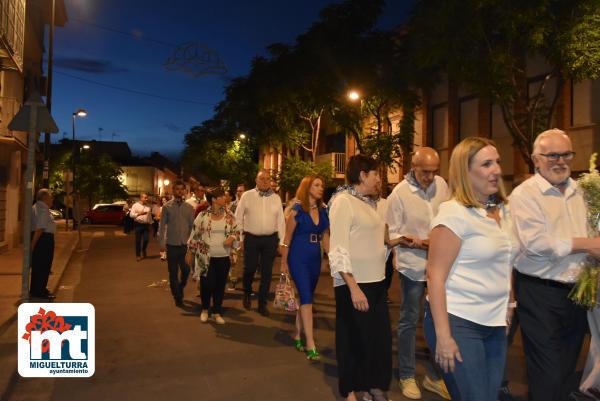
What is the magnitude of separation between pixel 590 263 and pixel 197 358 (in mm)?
4002

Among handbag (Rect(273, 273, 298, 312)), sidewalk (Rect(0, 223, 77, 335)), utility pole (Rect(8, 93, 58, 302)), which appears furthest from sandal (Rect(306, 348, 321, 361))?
utility pole (Rect(8, 93, 58, 302))

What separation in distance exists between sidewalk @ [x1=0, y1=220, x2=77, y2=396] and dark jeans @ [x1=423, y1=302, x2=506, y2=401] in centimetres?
394

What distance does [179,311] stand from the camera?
28.3ft

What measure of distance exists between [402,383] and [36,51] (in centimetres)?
2526

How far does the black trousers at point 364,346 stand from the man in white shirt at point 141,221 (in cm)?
1224

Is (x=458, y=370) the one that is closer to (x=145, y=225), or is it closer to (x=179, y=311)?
(x=179, y=311)

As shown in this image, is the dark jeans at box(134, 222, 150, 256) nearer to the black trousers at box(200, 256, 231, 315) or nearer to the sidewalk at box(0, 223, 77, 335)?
the sidewalk at box(0, 223, 77, 335)

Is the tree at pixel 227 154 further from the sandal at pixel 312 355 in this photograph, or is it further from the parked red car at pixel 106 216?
the sandal at pixel 312 355

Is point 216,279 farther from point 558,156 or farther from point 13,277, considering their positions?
point 13,277

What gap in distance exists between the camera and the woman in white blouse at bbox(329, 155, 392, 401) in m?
4.41

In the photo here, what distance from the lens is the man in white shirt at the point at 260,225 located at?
8.74m

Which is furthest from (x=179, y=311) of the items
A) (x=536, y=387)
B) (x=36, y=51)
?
(x=36, y=51)

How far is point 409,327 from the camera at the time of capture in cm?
498

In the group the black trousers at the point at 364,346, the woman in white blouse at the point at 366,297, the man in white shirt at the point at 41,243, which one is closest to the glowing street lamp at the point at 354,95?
the man in white shirt at the point at 41,243
